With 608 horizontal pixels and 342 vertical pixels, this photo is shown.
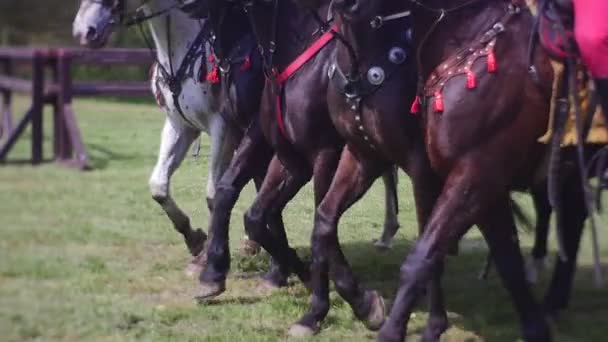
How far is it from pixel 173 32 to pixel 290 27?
133 cm

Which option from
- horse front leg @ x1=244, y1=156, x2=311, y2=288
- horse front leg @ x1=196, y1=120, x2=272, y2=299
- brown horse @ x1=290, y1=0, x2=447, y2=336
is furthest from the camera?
horse front leg @ x1=196, y1=120, x2=272, y2=299

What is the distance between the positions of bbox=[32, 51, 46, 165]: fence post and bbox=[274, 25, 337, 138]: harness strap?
6235mm

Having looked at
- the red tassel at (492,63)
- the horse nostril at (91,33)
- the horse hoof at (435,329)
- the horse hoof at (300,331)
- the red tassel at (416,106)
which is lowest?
the horse hoof at (300,331)

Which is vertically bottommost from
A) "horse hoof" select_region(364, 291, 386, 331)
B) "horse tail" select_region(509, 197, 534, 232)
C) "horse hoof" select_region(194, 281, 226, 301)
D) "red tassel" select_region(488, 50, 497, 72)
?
"horse hoof" select_region(194, 281, 226, 301)

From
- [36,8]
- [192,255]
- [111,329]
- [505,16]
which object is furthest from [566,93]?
[36,8]

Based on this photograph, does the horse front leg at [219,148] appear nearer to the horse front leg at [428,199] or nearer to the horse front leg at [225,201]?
the horse front leg at [225,201]

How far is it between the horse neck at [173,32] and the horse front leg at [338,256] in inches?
76.8

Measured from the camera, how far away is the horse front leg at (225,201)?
6.10 meters

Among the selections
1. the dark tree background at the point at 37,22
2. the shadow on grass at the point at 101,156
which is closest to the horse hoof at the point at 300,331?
the dark tree background at the point at 37,22

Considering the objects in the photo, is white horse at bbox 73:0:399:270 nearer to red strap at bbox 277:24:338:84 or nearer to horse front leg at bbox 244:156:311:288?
horse front leg at bbox 244:156:311:288

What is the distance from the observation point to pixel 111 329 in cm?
541

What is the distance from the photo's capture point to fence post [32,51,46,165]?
11.6 metres

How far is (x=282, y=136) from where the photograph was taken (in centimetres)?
572

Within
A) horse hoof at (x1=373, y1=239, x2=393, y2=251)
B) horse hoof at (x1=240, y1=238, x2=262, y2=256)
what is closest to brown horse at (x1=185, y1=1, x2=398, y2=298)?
horse hoof at (x1=240, y1=238, x2=262, y2=256)
